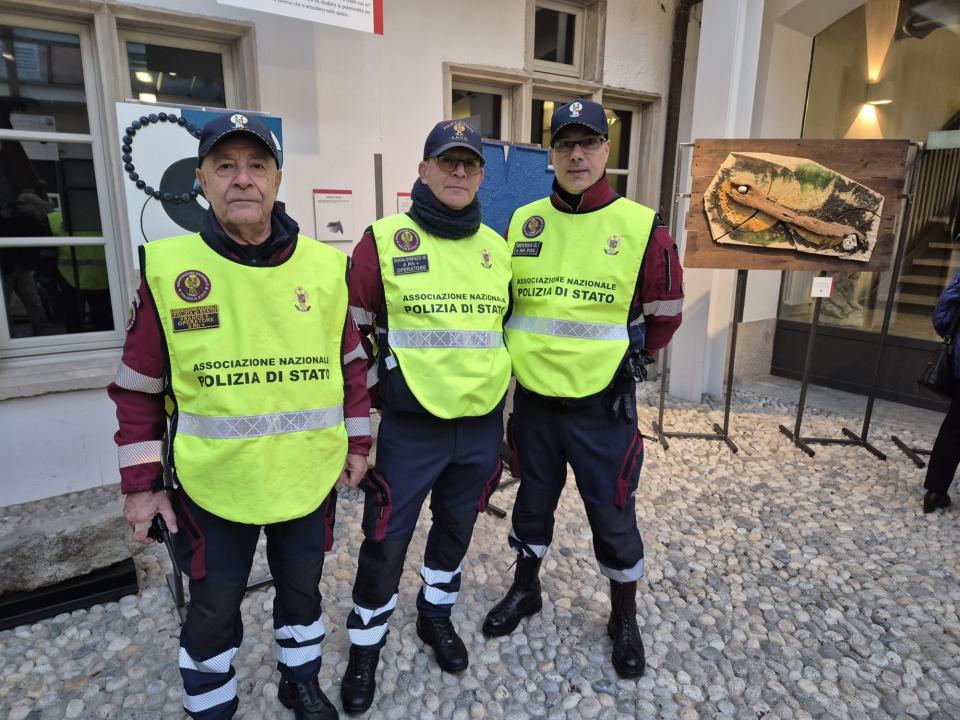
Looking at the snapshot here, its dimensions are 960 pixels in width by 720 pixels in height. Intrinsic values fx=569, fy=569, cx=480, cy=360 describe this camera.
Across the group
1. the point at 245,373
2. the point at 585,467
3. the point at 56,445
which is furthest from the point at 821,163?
the point at 56,445

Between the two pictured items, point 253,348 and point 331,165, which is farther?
point 331,165

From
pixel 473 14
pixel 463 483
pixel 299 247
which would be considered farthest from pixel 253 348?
pixel 473 14

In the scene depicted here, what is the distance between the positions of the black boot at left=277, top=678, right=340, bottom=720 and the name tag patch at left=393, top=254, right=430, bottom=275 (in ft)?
4.85

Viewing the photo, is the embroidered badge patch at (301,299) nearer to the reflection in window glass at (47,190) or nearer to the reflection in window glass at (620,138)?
the reflection in window glass at (47,190)

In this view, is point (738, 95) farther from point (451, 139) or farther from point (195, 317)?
point (195, 317)

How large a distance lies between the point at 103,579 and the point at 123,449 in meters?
1.49

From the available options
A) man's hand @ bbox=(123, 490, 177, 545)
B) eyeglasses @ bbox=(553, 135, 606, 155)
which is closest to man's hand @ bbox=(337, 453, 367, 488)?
man's hand @ bbox=(123, 490, 177, 545)

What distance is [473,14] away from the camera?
445cm

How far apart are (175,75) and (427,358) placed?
10.1 ft

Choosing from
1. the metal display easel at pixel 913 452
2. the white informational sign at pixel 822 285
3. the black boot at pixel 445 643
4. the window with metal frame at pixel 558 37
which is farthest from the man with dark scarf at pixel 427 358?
the metal display easel at pixel 913 452

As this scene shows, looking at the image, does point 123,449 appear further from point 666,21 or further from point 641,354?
point 666,21

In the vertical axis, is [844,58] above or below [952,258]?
above

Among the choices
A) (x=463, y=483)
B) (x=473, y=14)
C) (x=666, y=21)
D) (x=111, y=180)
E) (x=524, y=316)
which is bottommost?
(x=463, y=483)

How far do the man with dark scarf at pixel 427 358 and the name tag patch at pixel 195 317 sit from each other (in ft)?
1.79
